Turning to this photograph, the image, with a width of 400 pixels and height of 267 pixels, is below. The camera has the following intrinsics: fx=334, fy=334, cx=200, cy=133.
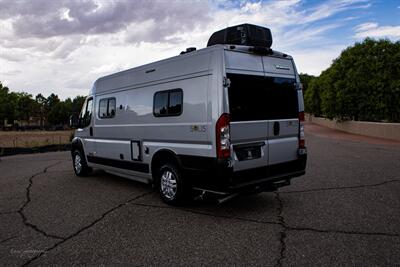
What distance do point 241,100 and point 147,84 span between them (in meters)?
2.20

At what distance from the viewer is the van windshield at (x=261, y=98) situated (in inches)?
202

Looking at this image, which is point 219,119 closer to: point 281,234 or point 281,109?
point 281,109

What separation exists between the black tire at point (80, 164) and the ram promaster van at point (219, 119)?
2662 mm

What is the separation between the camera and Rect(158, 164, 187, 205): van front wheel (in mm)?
5719

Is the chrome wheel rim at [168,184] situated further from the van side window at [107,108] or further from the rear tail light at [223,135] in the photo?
the van side window at [107,108]

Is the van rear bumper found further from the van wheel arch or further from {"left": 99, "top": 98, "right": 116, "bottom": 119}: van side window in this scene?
{"left": 99, "top": 98, "right": 116, "bottom": 119}: van side window

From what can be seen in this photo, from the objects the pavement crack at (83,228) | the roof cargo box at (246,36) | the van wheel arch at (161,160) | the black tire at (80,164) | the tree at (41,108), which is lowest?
the pavement crack at (83,228)

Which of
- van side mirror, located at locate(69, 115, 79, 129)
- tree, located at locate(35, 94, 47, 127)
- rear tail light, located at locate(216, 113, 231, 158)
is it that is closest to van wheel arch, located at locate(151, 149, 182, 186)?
rear tail light, located at locate(216, 113, 231, 158)

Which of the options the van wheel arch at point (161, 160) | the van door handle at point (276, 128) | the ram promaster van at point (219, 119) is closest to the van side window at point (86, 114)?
the ram promaster van at point (219, 119)

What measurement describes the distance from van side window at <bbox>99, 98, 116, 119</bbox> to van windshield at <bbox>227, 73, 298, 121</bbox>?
11.6 feet

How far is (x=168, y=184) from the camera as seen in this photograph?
19.7 ft

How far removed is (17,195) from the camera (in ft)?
23.7

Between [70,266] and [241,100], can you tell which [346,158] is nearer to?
[241,100]

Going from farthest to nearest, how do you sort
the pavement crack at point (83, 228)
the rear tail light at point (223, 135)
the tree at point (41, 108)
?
the tree at point (41, 108), the rear tail light at point (223, 135), the pavement crack at point (83, 228)
